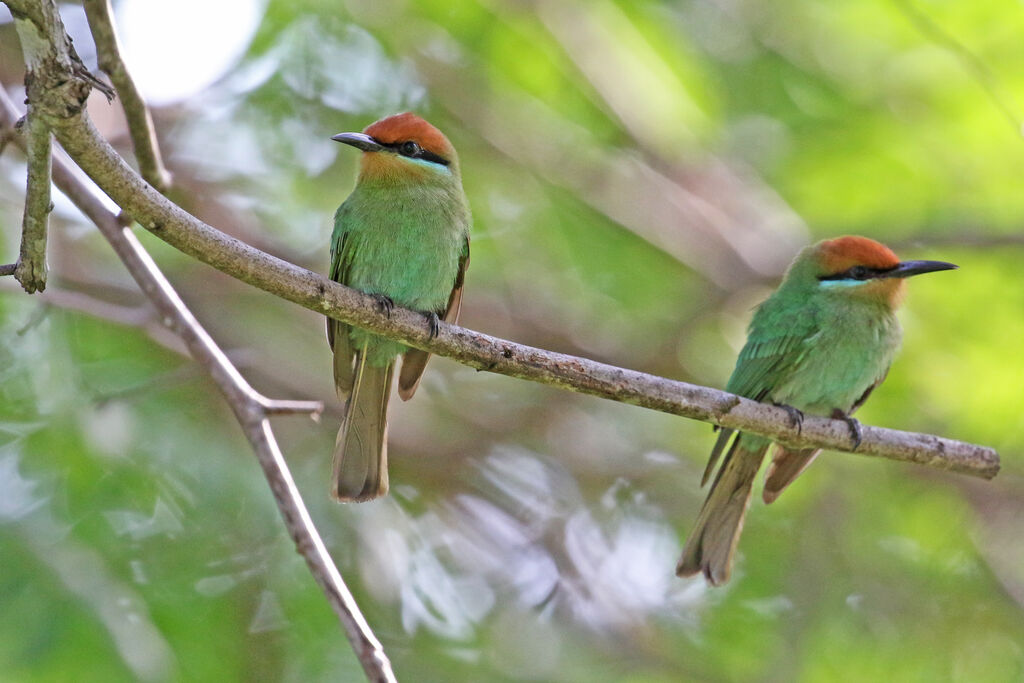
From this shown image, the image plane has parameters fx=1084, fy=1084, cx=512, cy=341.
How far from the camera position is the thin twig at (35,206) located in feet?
7.80

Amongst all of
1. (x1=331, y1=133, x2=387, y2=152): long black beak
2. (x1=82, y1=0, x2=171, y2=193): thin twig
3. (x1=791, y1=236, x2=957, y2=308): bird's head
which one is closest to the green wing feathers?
(x1=331, y1=133, x2=387, y2=152): long black beak

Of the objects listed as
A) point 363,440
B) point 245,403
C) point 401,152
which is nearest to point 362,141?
point 401,152

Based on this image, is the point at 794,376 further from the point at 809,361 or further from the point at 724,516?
the point at 724,516

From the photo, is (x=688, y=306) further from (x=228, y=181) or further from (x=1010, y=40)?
(x=228, y=181)

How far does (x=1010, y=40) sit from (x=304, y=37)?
4.09m

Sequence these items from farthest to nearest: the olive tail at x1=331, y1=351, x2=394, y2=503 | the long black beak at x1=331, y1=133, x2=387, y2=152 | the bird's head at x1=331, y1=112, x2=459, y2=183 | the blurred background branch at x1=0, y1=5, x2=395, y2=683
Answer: the bird's head at x1=331, y1=112, x2=459, y2=183
the long black beak at x1=331, y1=133, x2=387, y2=152
the olive tail at x1=331, y1=351, x2=394, y2=503
the blurred background branch at x1=0, y1=5, x2=395, y2=683

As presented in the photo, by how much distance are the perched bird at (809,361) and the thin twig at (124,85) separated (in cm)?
251

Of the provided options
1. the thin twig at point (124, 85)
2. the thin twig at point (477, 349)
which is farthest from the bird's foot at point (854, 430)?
the thin twig at point (124, 85)

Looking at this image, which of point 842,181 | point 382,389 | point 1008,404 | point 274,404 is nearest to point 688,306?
point 842,181

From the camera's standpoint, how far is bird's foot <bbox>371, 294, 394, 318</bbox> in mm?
3683

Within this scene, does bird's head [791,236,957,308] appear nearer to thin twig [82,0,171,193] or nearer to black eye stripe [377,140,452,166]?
black eye stripe [377,140,452,166]

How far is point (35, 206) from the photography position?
2.42 meters

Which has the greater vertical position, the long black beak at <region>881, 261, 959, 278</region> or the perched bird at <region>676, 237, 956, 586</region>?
the long black beak at <region>881, 261, 959, 278</region>

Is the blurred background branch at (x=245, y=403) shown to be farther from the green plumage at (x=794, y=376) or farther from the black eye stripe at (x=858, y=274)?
the black eye stripe at (x=858, y=274)
